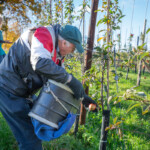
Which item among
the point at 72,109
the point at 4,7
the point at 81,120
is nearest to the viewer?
the point at 72,109

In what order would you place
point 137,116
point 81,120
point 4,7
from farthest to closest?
point 4,7 → point 137,116 → point 81,120

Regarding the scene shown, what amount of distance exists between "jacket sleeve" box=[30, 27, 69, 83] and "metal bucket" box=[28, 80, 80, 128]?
106mm

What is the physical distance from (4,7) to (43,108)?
28.3 m

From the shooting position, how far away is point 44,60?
4.25 ft

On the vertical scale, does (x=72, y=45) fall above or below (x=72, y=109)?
above

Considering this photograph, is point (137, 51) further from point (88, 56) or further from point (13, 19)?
point (13, 19)

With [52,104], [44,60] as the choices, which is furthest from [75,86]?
[44,60]

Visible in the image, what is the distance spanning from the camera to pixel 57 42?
1.62 meters

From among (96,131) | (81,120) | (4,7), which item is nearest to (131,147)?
(96,131)

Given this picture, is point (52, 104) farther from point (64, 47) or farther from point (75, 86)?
point (64, 47)

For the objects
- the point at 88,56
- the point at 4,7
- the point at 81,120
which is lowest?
the point at 81,120

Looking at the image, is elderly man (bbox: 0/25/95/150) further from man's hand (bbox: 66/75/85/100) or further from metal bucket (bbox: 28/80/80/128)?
metal bucket (bbox: 28/80/80/128)

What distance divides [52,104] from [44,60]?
40cm

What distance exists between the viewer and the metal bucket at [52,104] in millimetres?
1411
